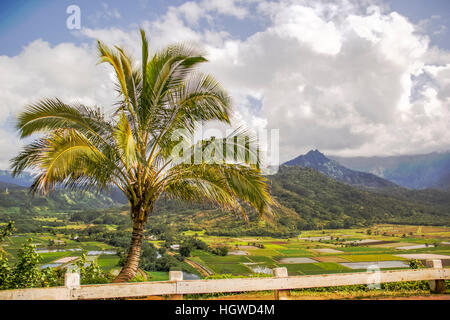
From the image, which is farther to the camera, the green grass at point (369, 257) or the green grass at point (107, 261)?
the green grass at point (369, 257)

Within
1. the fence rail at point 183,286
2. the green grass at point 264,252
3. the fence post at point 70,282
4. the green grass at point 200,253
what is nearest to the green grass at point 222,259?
the green grass at point 200,253

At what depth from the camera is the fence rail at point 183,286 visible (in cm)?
460

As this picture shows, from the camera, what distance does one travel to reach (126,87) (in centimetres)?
820

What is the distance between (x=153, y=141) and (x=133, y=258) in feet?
11.2

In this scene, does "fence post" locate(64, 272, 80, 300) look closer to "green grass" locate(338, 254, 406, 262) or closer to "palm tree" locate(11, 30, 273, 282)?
"palm tree" locate(11, 30, 273, 282)

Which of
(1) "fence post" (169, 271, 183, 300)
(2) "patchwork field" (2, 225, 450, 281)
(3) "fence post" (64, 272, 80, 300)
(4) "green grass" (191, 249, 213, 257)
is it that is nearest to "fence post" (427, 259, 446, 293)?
(1) "fence post" (169, 271, 183, 300)

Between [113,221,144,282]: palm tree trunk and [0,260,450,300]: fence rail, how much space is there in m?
2.76

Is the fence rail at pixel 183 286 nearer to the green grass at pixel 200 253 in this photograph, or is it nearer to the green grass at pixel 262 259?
the green grass at pixel 262 259

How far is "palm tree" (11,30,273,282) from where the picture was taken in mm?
7230

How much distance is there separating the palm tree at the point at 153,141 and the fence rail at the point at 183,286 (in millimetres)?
2375

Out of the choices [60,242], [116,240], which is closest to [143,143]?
[116,240]

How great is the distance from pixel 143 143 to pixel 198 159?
1701 millimetres

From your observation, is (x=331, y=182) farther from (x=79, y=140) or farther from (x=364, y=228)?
(x=79, y=140)

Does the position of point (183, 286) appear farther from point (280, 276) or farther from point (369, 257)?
point (369, 257)
